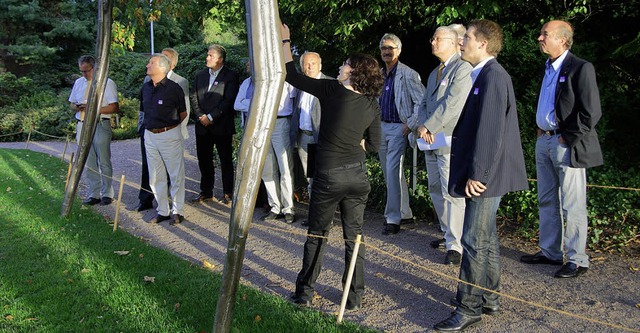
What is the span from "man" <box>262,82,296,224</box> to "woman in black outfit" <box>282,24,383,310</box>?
3169 millimetres

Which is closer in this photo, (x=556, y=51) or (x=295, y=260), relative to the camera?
(x=556, y=51)

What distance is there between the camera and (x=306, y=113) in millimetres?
7629

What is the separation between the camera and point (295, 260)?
6.39 meters

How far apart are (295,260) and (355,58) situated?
253 centimetres

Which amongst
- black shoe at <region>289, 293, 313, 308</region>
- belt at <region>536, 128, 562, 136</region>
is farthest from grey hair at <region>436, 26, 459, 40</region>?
black shoe at <region>289, 293, 313, 308</region>

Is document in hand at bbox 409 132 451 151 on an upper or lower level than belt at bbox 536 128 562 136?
lower

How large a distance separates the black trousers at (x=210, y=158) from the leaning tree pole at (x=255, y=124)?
5357 mm

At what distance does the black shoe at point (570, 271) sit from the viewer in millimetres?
5492

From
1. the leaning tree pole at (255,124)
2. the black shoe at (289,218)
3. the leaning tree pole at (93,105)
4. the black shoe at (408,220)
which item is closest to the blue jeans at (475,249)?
the leaning tree pole at (255,124)

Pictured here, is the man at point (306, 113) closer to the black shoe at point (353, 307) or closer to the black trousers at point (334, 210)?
the black trousers at point (334, 210)

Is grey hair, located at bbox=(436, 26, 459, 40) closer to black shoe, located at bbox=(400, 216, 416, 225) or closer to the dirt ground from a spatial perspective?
the dirt ground

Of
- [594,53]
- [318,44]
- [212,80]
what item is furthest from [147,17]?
[594,53]

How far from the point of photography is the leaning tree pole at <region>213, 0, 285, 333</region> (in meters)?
3.81

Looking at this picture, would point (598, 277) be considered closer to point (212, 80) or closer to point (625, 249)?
point (625, 249)
